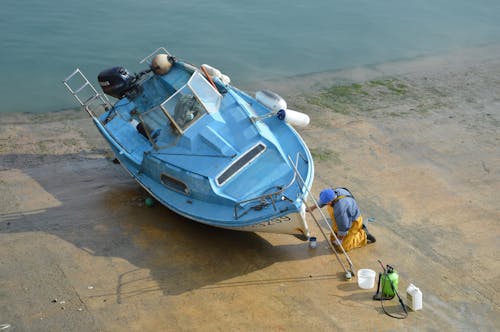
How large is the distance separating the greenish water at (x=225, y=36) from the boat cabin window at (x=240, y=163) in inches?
295

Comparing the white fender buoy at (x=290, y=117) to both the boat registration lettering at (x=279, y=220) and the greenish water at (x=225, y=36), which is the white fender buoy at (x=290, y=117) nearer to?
the boat registration lettering at (x=279, y=220)

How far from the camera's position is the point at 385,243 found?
35.8 feet

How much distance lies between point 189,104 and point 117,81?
8.13ft

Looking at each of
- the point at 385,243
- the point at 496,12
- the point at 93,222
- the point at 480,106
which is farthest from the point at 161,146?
the point at 496,12

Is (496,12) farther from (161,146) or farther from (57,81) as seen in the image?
(161,146)

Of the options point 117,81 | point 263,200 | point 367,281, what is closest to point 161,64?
point 117,81

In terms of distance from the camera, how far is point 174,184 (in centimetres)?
1092

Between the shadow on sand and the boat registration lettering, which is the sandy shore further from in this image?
the boat registration lettering

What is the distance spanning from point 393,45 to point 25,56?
443 inches

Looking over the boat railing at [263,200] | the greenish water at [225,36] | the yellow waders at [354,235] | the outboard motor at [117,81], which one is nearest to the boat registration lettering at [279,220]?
the boat railing at [263,200]

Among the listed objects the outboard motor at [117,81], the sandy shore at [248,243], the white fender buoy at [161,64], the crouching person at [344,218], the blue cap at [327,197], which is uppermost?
the white fender buoy at [161,64]

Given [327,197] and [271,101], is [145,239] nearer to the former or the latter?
[327,197]

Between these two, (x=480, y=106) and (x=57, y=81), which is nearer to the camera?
(x=480, y=106)

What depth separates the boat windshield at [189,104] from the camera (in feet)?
37.3
